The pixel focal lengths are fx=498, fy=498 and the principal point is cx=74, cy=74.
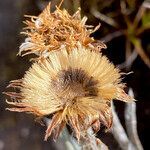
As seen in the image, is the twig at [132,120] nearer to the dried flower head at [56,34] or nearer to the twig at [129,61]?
the dried flower head at [56,34]

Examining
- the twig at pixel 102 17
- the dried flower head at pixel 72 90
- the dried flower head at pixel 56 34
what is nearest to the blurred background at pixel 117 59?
the twig at pixel 102 17

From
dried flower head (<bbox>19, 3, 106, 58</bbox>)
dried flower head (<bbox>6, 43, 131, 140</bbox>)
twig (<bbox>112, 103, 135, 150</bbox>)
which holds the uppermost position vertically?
dried flower head (<bbox>19, 3, 106, 58</bbox>)

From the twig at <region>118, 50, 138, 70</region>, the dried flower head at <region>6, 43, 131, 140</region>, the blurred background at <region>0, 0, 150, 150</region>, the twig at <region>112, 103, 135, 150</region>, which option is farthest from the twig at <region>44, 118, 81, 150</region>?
the twig at <region>118, 50, 138, 70</region>

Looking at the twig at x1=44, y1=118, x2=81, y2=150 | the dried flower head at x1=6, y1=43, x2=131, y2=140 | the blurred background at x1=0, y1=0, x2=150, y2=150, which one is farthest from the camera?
the blurred background at x1=0, y1=0, x2=150, y2=150

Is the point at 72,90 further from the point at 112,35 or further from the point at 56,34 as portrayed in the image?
the point at 112,35

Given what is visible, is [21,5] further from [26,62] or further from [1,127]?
[1,127]

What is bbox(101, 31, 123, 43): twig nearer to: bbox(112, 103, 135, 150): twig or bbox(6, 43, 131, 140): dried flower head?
bbox(112, 103, 135, 150): twig
